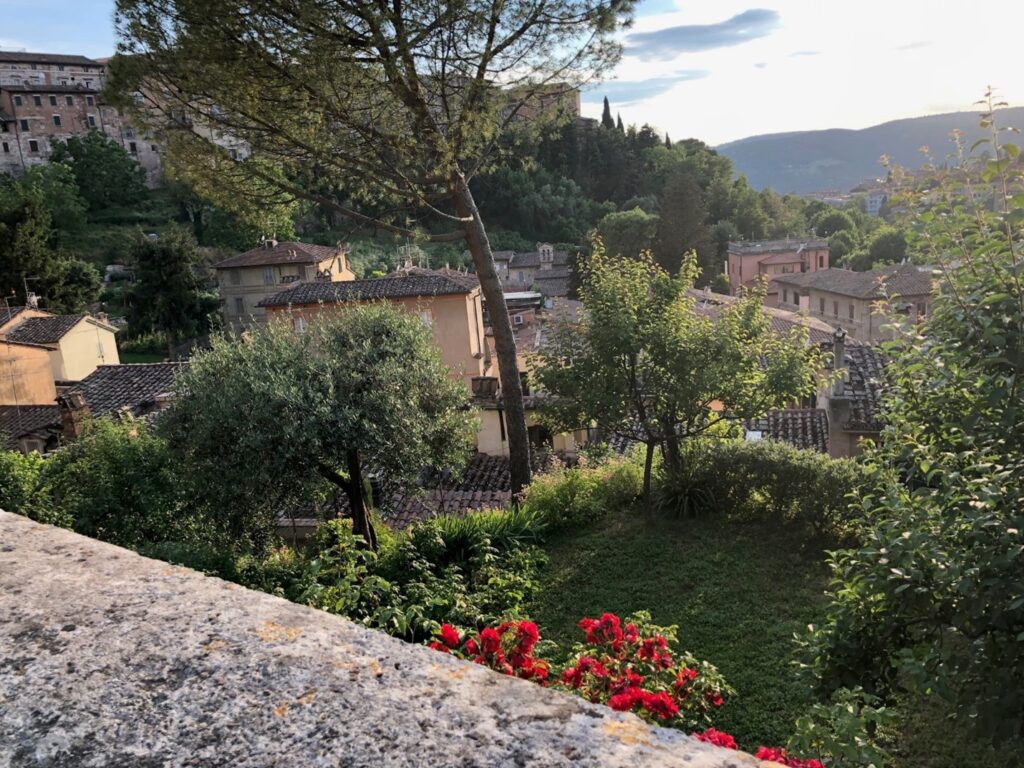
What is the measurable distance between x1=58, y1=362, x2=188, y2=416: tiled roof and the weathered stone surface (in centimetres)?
2056

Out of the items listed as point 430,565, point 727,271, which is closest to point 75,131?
point 727,271

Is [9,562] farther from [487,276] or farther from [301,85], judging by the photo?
[487,276]

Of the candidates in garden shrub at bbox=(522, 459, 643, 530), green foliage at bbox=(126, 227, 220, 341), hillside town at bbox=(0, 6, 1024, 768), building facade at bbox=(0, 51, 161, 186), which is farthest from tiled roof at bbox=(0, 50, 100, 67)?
garden shrub at bbox=(522, 459, 643, 530)

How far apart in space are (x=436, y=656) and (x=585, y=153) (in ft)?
254

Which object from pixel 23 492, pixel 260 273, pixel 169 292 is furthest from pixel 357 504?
pixel 260 273

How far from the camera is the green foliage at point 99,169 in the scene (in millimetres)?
63750

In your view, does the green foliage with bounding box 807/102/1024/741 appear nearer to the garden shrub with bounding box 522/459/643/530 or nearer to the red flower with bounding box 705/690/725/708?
the red flower with bounding box 705/690/725/708

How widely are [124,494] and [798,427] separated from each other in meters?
13.3

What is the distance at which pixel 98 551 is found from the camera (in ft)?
5.82

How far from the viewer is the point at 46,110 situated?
68.4 m

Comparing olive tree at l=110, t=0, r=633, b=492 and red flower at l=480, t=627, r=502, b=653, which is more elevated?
olive tree at l=110, t=0, r=633, b=492

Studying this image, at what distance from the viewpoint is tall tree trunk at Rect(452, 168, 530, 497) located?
11.0m

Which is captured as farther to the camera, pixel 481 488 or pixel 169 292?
pixel 169 292

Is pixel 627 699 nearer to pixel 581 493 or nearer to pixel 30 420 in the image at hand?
pixel 581 493
